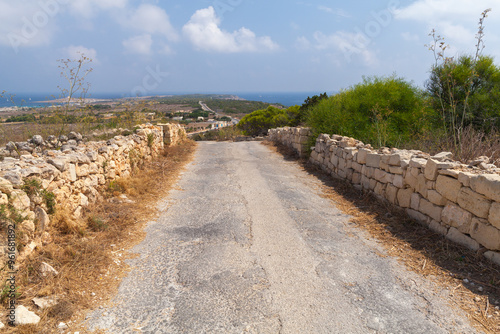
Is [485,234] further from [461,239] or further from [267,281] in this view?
[267,281]

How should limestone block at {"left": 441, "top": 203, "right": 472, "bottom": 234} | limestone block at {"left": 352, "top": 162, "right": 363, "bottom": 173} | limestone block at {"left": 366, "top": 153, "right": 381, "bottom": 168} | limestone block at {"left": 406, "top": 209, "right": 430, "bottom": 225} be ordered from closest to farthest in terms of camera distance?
limestone block at {"left": 441, "top": 203, "right": 472, "bottom": 234} → limestone block at {"left": 406, "top": 209, "right": 430, "bottom": 225} → limestone block at {"left": 366, "top": 153, "right": 381, "bottom": 168} → limestone block at {"left": 352, "top": 162, "right": 363, "bottom": 173}

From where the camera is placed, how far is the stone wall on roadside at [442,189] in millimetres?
3869

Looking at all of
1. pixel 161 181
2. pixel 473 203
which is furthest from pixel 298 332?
pixel 161 181

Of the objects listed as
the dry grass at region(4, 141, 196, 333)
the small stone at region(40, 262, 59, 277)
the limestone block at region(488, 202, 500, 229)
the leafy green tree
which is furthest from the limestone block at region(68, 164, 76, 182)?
the leafy green tree

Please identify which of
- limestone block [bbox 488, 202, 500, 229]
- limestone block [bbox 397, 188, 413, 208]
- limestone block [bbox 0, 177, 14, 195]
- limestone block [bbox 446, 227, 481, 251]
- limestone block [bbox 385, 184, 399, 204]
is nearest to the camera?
limestone block [bbox 0, 177, 14, 195]

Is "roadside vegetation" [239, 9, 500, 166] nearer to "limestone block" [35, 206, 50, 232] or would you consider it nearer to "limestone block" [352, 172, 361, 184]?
"limestone block" [352, 172, 361, 184]

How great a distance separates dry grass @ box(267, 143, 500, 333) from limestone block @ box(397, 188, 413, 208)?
16 cm

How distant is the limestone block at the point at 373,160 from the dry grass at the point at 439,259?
798 millimetres

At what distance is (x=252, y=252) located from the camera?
427 centimetres

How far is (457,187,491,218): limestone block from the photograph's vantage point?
3.90 meters

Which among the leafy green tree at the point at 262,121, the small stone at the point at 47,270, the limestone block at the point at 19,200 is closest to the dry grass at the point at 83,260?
the small stone at the point at 47,270

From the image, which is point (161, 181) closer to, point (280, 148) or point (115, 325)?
point (115, 325)

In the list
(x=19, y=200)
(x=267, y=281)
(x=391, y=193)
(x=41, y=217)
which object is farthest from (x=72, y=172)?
(x=391, y=193)

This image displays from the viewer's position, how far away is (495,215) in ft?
12.2
